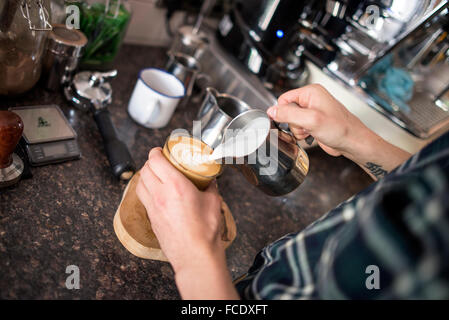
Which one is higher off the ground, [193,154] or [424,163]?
[424,163]

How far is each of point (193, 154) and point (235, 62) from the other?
579 mm

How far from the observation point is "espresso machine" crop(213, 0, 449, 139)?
94cm

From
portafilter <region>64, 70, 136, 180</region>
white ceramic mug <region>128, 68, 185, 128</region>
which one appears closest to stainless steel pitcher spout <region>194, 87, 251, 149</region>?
white ceramic mug <region>128, 68, 185, 128</region>

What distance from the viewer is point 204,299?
440 mm

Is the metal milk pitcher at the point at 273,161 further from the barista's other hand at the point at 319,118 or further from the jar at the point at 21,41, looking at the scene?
the jar at the point at 21,41

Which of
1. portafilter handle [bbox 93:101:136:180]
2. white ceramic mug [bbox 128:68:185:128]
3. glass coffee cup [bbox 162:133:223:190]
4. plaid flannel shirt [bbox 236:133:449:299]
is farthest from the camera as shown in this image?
white ceramic mug [bbox 128:68:185:128]

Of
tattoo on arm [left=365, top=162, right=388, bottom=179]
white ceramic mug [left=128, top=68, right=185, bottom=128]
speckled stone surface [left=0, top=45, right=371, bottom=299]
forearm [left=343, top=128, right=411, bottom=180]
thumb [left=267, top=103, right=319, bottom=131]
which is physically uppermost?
thumb [left=267, top=103, right=319, bottom=131]

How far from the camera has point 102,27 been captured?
0.86m

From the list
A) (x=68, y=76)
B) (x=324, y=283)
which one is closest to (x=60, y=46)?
(x=68, y=76)

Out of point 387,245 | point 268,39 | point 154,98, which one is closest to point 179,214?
point 387,245

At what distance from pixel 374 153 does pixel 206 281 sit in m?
0.47

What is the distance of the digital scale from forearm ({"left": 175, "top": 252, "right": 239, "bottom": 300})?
0.37 metres

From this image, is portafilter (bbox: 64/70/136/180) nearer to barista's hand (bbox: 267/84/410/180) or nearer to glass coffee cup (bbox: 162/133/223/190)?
glass coffee cup (bbox: 162/133/223/190)

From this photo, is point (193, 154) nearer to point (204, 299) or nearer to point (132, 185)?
point (132, 185)
